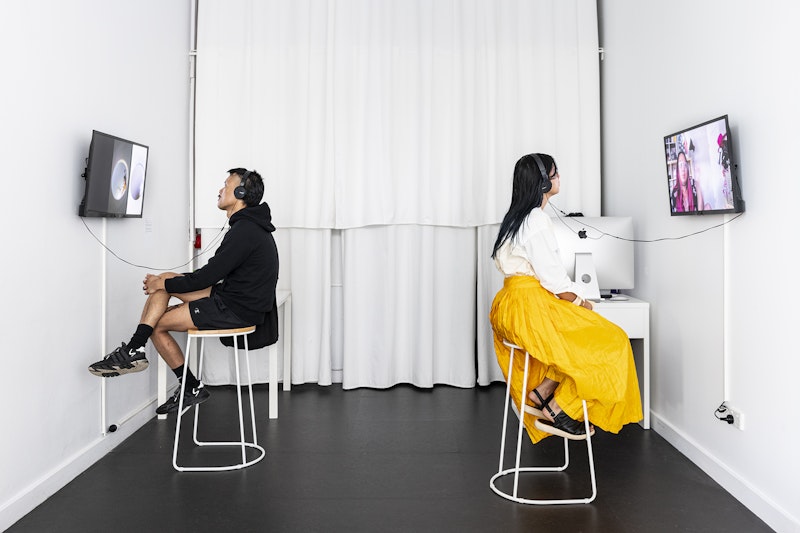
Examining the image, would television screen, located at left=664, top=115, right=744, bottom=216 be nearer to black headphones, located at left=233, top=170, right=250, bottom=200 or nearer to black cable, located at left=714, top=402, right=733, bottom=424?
black cable, located at left=714, top=402, right=733, bottom=424

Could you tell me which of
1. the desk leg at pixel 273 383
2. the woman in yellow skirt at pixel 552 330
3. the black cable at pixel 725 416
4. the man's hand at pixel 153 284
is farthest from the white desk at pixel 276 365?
the black cable at pixel 725 416

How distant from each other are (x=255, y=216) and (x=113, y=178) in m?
0.71

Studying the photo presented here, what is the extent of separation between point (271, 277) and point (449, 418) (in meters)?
1.43

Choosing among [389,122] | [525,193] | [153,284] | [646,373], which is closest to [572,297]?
[525,193]

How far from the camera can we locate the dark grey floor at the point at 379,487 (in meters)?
2.48

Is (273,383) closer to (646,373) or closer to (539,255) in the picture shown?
(539,255)

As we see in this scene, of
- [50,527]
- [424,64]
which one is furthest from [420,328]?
[50,527]

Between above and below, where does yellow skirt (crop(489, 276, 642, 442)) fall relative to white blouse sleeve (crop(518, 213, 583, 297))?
below

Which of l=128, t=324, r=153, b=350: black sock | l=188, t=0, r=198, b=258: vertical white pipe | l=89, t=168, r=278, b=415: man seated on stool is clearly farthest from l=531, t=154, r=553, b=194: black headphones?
l=188, t=0, r=198, b=258: vertical white pipe

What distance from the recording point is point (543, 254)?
273 cm

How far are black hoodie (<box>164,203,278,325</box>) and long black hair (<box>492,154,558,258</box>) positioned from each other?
50.0 inches

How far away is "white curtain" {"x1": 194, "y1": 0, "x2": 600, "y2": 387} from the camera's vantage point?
4500 millimetres

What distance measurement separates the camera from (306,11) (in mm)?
4520

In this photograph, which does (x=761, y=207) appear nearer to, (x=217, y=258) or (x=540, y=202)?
(x=540, y=202)
